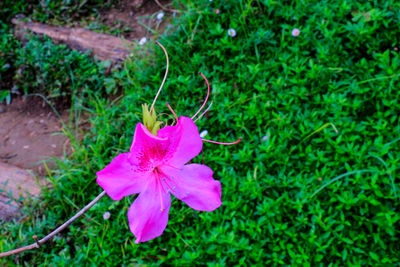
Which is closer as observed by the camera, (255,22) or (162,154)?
(162,154)

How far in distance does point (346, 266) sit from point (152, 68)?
2.32 m

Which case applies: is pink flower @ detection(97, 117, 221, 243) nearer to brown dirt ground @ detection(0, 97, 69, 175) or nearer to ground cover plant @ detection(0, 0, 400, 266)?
ground cover plant @ detection(0, 0, 400, 266)

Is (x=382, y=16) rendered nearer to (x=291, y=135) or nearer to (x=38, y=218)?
(x=291, y=135)

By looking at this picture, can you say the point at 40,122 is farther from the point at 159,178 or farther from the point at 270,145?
the point at 159,178

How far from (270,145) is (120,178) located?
5.39 ft

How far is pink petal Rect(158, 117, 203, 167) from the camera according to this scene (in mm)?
1000

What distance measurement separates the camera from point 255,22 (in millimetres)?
3232

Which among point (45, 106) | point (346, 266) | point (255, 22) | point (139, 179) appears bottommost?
point (45, 106)

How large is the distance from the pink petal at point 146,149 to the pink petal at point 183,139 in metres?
0.02

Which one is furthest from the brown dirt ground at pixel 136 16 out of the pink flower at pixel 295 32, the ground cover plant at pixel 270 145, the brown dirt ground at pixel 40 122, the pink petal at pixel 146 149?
the pink petal at pixel 146 149

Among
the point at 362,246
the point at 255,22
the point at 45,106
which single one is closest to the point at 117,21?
the point at 45,106

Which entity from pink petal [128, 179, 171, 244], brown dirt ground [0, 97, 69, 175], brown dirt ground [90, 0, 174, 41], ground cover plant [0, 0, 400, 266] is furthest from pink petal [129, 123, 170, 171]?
brown dirt ground [90, 0, 174, 41]

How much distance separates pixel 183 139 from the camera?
1043mm

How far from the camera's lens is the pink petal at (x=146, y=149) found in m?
0.97
